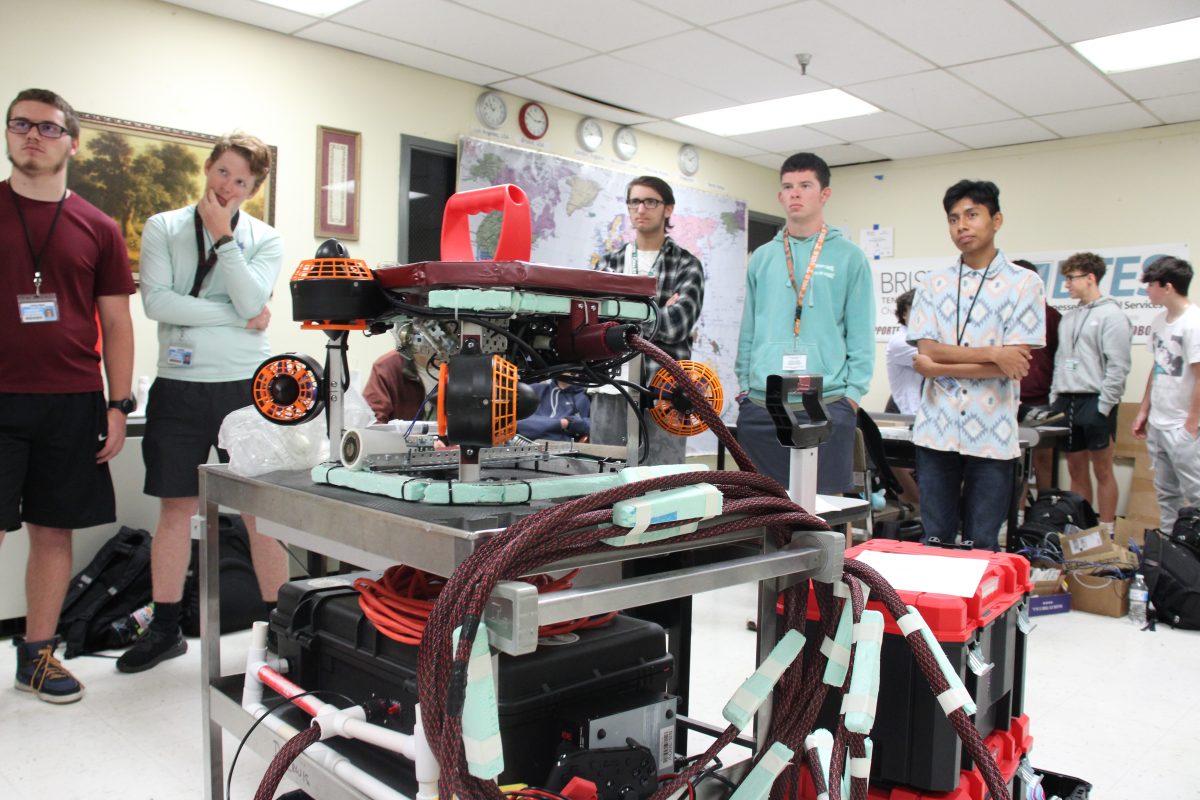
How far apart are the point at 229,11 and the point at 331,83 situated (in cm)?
53

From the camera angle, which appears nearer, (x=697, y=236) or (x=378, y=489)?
(x=378, y=489)

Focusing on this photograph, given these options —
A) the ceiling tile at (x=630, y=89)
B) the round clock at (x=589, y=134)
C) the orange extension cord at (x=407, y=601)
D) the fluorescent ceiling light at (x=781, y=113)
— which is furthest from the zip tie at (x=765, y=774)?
the round clock at (x=589, y=134)

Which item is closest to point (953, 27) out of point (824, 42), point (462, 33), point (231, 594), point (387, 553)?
point (824, 42)

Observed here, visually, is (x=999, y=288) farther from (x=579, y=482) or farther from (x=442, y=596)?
(x=442, y=596)

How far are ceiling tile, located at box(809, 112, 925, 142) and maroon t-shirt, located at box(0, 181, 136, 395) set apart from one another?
413 centimetres

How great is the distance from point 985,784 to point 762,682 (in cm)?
44

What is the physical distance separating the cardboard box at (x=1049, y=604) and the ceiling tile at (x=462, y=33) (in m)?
3.01

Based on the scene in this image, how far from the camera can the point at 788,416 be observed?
119cm

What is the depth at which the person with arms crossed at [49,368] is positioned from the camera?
2271 mm

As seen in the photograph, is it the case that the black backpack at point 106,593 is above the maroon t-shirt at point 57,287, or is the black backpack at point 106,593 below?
below

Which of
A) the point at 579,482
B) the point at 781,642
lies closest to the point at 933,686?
the point at 781,642

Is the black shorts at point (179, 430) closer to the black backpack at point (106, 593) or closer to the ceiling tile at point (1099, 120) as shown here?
the black backpack at point (106, 593)

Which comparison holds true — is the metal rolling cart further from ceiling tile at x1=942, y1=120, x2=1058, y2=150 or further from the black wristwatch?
ceiling tile at x1=942, y1=120, x2=1058, y2=150

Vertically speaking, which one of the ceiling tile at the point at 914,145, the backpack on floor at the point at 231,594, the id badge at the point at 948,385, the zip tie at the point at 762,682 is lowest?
the backpack on floor at the point at 231,594
